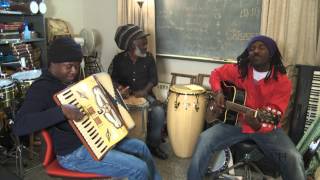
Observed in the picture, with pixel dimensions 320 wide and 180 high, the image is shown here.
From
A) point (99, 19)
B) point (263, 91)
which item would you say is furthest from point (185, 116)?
point (99, 19)

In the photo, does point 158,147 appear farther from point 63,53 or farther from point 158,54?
point 63,53

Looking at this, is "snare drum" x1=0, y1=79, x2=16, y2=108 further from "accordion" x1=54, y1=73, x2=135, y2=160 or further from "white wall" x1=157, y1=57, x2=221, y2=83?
"white wall" x1=157, y1=57, x2=221, y2=83

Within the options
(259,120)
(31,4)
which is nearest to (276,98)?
(259,120)

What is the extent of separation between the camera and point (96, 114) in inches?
72.9

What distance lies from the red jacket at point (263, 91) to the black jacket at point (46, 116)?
4.29 feet

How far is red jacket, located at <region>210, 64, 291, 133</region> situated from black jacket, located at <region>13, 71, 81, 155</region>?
1308mm

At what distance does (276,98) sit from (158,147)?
4.27ft

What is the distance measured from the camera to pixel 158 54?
4.02 metres

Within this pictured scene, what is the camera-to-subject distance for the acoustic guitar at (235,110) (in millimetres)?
2307

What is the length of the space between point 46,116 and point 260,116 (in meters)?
1.47

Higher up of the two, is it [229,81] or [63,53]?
[63,53]

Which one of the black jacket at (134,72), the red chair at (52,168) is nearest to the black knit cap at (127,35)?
the black jacket at (134,72)

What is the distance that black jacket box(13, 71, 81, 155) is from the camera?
1720 mm

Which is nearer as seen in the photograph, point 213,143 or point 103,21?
point 213,143
